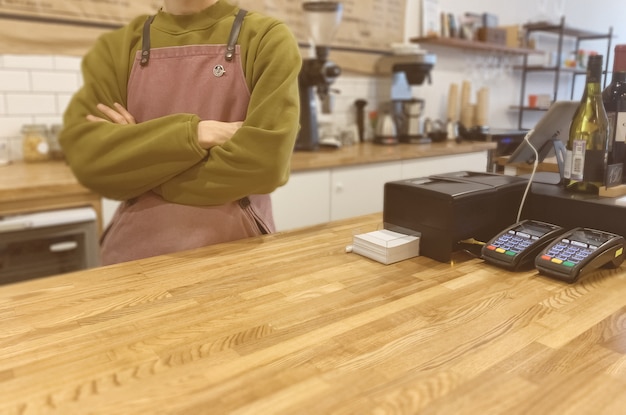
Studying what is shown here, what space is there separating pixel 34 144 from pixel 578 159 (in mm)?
2111

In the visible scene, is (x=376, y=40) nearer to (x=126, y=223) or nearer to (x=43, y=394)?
(x=126, y=223)

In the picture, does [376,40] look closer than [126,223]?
No

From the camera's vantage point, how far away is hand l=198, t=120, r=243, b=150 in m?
1.29

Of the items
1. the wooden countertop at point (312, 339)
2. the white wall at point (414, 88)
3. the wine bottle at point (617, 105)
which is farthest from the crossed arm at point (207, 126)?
the white wall at point (414, 88)

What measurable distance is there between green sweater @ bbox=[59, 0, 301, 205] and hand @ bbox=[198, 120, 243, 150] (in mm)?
20

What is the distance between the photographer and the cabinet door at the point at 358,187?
2.72 m

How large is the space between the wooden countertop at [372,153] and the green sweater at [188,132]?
1125 mm

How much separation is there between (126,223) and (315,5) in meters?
2.01

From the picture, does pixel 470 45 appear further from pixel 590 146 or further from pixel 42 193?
pixel 42 193

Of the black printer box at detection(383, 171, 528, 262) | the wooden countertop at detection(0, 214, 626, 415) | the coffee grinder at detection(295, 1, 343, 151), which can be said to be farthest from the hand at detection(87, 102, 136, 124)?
the coffee grinder at detection(295, 1, 343, 151)

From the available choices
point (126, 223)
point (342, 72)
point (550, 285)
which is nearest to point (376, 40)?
point (342, 72)

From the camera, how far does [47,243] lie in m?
1.94

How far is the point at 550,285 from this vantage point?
3.13 feet

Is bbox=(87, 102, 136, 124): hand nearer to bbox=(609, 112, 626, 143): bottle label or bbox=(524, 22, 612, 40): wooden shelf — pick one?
bbox=(609, 112, 626, 143): bottle label
